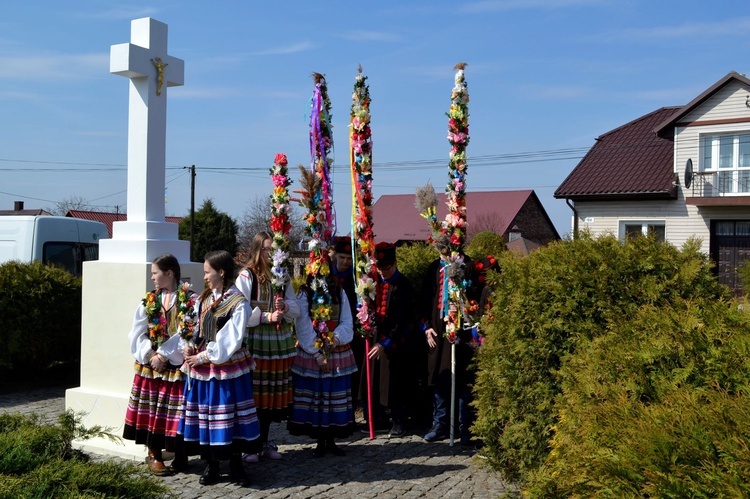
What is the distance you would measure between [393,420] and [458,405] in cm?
71

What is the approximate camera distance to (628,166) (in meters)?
27.7

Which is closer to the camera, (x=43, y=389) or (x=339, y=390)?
(x=339, y=390)

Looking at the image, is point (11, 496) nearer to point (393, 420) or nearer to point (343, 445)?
point (343, 445)

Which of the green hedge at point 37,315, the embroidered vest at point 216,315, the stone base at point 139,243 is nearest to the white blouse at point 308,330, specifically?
the embroidered vest at point 216,315

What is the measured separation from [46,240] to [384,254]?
9.94 metres

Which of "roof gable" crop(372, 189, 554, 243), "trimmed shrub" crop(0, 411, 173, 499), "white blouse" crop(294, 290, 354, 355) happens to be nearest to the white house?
"roof gable" crop(372, 189, 554, 243)

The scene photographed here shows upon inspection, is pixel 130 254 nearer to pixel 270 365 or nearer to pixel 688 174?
pixel 270 365

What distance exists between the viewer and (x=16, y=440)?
3.41 meters

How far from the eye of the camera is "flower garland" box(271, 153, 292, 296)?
6105 millimetres

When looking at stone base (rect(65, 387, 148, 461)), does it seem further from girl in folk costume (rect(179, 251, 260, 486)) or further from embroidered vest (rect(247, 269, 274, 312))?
embroidered vest (rect(247, 269, 274, 312))

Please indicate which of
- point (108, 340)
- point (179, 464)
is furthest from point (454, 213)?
point (108, 340)

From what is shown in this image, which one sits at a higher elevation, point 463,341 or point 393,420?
point 463,341

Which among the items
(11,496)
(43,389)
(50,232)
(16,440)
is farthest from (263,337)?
(50,232)

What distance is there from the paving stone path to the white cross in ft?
8.39
